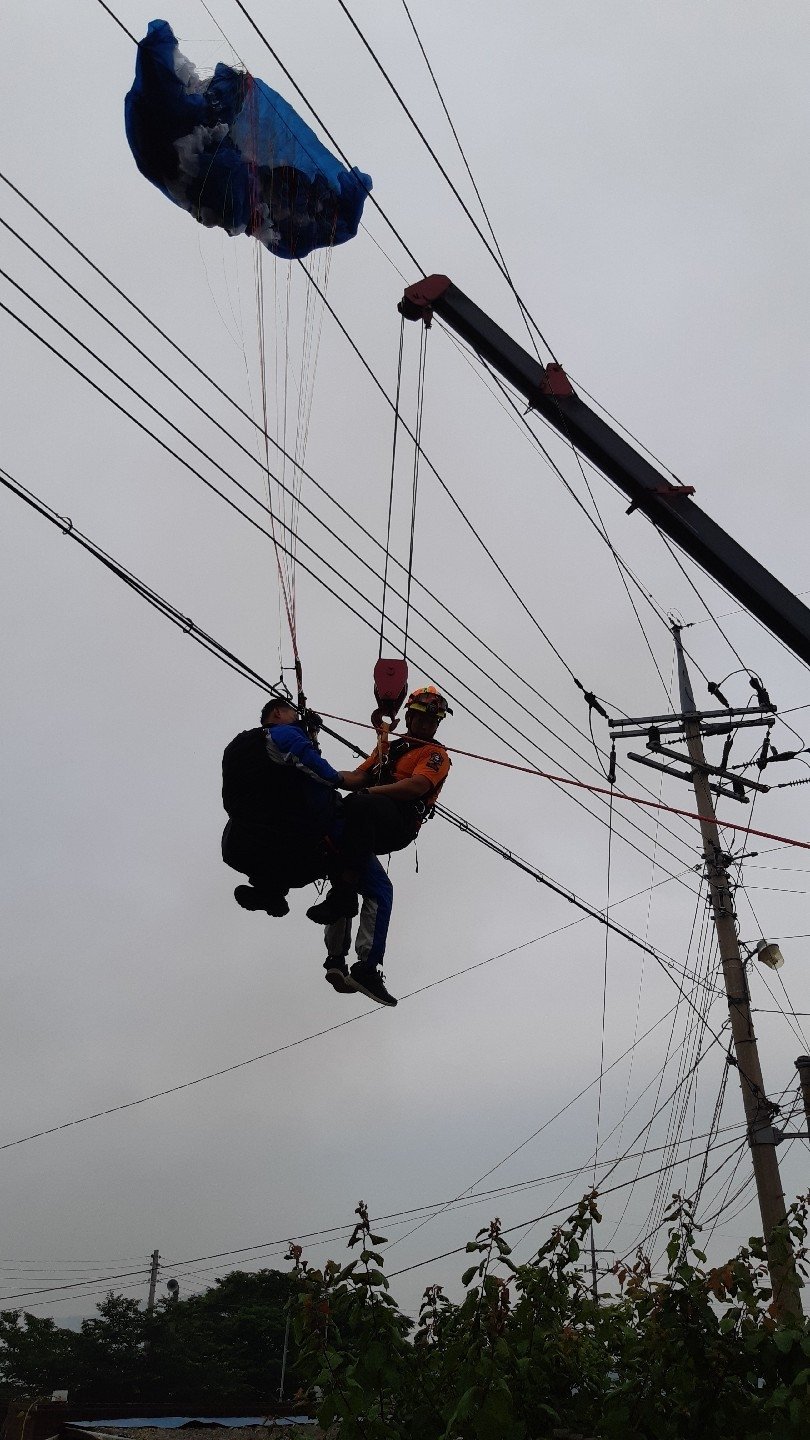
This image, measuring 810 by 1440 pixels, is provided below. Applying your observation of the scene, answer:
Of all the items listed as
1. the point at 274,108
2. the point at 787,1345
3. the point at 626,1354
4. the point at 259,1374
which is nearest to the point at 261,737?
the point at 626,1354

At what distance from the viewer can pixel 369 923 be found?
257 inches

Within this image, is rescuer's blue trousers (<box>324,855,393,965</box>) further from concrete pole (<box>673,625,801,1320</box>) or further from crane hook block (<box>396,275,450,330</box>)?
concrete pole (<box>673,625,801,1320</box>)

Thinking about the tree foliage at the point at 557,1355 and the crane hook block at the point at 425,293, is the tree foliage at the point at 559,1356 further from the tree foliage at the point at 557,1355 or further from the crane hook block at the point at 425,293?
the crane hook block at the point at 425,293

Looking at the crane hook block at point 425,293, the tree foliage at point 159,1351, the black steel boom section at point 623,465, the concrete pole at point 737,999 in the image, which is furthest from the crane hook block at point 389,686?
the tree foliage at point 159,1351

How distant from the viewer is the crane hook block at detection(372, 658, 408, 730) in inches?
268

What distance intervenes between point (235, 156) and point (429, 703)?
156 inches

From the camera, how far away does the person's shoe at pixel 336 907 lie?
21.6 feet

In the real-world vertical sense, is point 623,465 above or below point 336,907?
above

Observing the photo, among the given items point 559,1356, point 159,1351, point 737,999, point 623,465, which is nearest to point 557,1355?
point 559,1356

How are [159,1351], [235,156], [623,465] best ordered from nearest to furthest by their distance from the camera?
[623,465], [235,156], [159,1351]

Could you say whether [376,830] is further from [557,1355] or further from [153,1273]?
[153,1273]

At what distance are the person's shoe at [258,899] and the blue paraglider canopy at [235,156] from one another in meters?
4.65

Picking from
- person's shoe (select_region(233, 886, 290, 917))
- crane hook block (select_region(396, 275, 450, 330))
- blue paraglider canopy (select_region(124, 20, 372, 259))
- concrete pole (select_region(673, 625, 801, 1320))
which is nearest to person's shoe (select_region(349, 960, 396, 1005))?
person's shoe (select_region(233, 886, 290, 917))

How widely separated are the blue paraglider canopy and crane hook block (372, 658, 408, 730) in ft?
11.4
